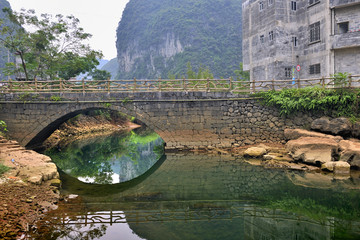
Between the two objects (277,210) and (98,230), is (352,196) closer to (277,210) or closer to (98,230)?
(277,210)

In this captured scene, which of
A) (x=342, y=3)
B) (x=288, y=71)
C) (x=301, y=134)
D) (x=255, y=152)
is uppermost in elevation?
(x=342, y=3)

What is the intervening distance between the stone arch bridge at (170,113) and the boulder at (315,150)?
3.42 meters

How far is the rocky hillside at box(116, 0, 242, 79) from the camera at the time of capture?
7269 centimetres

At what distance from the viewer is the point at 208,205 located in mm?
8398

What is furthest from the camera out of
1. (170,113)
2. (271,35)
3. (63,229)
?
(271,35)

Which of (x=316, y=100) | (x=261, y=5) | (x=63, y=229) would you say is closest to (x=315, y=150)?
(x=316, y=100)

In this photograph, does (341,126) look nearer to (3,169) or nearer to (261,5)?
(261,5)

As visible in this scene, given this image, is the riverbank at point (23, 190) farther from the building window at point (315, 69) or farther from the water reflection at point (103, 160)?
the building window at point (315, 69)

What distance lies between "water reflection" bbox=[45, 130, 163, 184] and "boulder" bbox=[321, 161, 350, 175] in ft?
27.8

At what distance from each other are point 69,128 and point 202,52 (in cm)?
5467

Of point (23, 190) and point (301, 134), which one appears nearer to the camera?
point (23, 190)

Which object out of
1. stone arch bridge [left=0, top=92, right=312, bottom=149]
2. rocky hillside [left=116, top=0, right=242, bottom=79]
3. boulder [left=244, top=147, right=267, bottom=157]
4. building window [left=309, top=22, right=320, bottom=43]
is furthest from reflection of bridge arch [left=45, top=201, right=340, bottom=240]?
rocky hillside [left=116, top=0, right=242, bottom=79]

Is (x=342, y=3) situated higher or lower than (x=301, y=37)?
higher

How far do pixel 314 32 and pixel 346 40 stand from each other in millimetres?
2506
